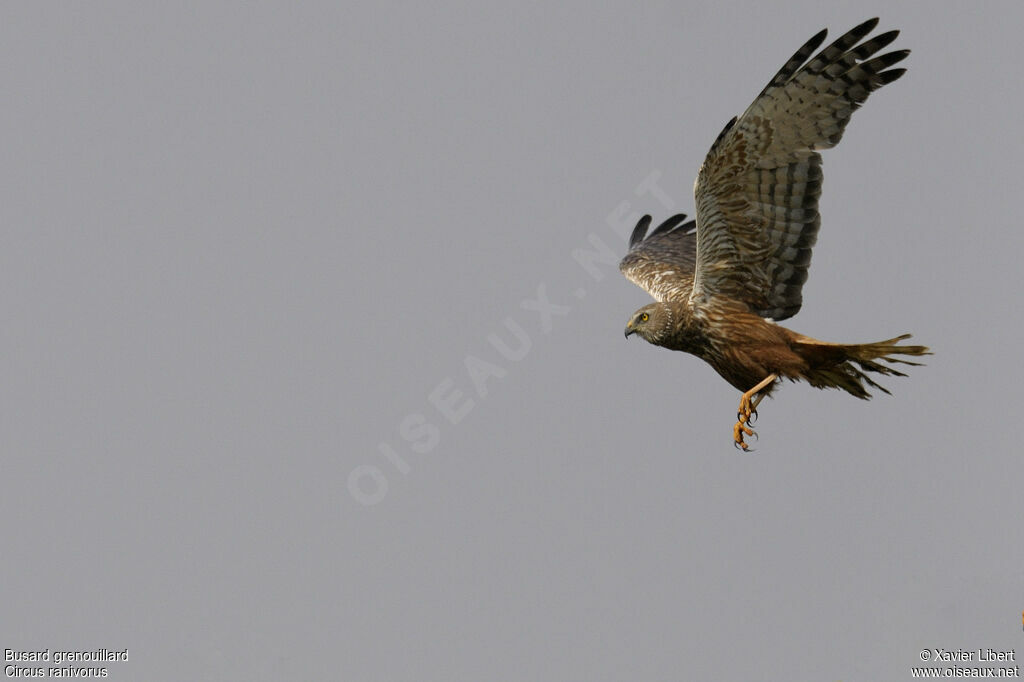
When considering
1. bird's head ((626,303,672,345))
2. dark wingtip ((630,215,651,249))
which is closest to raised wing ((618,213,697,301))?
dark wingtip ((630,215,651,249))

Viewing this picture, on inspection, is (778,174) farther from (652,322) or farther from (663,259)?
(663,259)

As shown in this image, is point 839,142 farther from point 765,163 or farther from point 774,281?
point 774,281

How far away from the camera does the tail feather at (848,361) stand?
510 inches

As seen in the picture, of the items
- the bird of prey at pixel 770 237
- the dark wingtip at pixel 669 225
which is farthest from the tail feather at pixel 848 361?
the dark wingtip at pixel 669 225

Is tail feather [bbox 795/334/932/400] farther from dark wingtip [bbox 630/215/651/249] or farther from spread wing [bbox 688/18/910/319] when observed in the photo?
dark wingtip [bbox 630/215/651/249]

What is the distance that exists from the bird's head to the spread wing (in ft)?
1.12

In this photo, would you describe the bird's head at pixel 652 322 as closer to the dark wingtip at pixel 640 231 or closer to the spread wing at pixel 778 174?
the spread wing at pixel 778 174

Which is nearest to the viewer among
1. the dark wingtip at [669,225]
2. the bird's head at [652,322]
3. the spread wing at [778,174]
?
the spread wing at [778,174]

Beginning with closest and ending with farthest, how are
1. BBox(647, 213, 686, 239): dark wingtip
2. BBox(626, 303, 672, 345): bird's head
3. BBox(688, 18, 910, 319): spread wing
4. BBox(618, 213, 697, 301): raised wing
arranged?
BBox(688, 18, 910, 319): spread wing → BBox(626, 303, 672, 345): bird's head → BBox(618, 213, 697, 301): raised wing → BBox(647, 213, 686, 239): dark wingtip

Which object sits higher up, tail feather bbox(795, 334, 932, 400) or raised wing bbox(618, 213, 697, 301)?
raised wing bbox(618, 213, 697, 301)

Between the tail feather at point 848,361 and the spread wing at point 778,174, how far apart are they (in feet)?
2.06

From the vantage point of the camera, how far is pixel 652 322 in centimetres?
1427

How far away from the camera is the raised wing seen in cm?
1616

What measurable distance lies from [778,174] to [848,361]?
193 cm
